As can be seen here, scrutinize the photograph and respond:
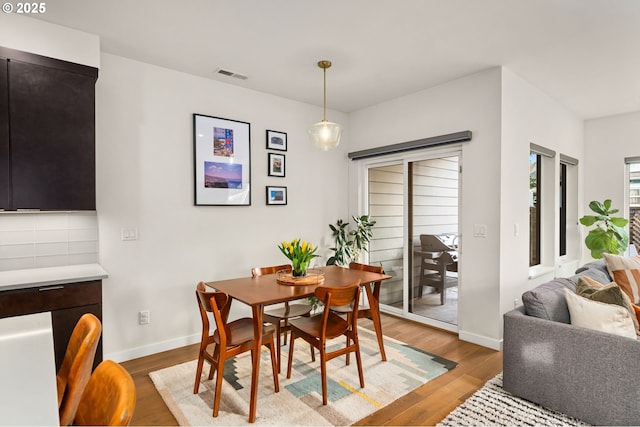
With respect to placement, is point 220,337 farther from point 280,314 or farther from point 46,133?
point 46,133

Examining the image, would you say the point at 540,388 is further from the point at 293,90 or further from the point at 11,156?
the point at 11,156

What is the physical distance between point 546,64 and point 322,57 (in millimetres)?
2099

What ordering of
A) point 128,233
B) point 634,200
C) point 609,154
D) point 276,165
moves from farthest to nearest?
1. point 609,154
2. point 634,200
3. point 276,165
4. point 128,233

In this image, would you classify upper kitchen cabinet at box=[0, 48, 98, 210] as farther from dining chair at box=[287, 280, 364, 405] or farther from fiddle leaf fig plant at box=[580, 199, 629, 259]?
fiddle leaf fig plant at box=[580, 199, 629, 259]

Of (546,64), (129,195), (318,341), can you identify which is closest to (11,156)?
Result: (129,195)

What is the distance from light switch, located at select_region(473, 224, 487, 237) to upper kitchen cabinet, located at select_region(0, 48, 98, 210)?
11.1 feet

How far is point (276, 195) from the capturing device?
4102 mm

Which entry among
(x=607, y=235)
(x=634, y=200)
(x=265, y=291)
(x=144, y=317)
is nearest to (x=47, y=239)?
(x=144, y=317)

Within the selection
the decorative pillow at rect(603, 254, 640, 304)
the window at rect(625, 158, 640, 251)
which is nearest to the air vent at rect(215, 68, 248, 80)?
the decorative pillow at rect(603, 254, 640, 304)

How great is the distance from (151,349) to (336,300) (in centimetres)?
197

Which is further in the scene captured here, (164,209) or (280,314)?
(164,209)

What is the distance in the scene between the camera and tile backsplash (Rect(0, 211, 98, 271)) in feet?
8.68

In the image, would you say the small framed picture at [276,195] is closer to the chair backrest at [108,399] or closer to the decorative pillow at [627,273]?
the chair backrest at [108,399]

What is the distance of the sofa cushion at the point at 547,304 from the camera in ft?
7.52
